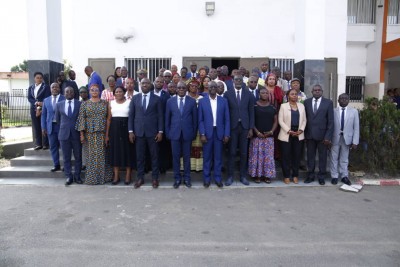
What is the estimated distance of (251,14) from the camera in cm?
1112

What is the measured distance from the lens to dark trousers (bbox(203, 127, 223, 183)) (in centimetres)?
634

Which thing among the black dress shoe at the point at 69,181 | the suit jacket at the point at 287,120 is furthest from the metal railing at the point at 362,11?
the black dress shoe at the point at 69,181

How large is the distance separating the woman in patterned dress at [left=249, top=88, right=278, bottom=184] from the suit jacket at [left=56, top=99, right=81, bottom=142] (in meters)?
3.47

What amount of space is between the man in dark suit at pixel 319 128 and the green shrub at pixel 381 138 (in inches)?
45.9

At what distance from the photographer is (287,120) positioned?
21.3ft

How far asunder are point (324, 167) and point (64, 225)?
4898 millimetres

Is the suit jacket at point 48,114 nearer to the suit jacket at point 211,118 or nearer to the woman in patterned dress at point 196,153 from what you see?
the woman in patterned dress at point 196,153

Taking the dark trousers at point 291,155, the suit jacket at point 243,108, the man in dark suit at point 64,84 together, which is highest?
the man in dark suit at point 64,84

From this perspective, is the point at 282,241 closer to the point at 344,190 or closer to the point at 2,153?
the point at 344,190

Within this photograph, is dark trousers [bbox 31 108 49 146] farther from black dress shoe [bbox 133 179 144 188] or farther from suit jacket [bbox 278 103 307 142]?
suit jacket [bbox 278 103 307 142]

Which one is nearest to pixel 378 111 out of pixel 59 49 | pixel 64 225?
pixel 64 225

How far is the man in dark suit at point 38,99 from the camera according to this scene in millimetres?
7730

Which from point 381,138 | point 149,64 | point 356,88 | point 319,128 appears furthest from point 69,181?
point 356,88

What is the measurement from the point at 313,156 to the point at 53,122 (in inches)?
213
